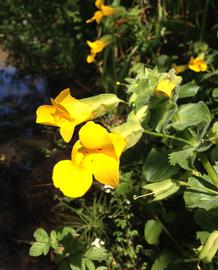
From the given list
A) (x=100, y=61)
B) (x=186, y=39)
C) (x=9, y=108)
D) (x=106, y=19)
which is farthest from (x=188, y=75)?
(x=9, y=108)

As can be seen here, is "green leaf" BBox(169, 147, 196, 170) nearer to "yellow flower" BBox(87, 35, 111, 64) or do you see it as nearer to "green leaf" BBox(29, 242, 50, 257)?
"green leaf" BBox(29, 242, 50, 257)

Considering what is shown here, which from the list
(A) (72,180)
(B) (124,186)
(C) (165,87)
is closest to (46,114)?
(A) (72,180)

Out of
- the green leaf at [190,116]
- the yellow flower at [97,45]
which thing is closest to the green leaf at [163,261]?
the green leaf at [190,116]

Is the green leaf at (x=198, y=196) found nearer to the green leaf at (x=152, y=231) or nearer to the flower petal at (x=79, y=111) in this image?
the flower petal at (x=79, y=111)

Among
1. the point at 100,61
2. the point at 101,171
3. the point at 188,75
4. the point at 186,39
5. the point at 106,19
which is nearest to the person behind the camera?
the point at 101,171

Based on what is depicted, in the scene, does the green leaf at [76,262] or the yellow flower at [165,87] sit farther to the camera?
the green leaf at [76,262]

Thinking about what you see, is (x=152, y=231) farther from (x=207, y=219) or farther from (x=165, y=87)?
(x=165, y=87)

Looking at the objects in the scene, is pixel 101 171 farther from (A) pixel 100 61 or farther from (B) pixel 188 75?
(A) pixel 100 61
